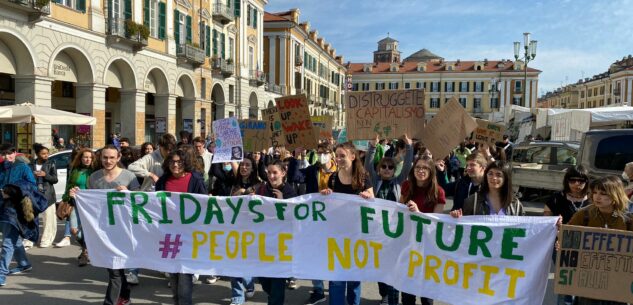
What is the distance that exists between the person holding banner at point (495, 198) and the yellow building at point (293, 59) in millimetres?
44093

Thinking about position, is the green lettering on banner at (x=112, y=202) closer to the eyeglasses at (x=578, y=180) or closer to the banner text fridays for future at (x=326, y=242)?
the banner text fridays for future at (x=326, y=242)

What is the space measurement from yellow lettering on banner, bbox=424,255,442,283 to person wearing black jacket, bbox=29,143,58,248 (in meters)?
5.97

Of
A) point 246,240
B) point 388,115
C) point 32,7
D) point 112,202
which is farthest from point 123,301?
point 32,7

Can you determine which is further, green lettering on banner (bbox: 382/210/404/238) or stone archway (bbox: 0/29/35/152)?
stone archway (bbox: 0/29/35/152)

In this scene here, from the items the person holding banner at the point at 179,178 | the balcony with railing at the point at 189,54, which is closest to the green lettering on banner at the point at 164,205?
the person holding banner at the point at 179,178

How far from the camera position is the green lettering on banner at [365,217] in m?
4.72

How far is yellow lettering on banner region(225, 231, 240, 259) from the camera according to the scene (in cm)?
498

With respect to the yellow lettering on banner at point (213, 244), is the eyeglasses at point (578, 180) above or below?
above

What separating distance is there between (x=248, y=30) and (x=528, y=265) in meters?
40.0

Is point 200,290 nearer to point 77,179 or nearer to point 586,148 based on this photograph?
point 77,179

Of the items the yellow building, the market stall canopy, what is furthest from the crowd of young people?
the yellow building

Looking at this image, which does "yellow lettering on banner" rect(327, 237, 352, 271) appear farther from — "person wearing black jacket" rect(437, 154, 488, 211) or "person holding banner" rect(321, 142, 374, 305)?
"person wearing black jacket" rect(437, 154, 488, 211)

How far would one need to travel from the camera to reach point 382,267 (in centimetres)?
469

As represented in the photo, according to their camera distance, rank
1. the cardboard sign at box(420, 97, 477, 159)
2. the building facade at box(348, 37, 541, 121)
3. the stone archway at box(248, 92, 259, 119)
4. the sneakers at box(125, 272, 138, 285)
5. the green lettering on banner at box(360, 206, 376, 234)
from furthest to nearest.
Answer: the building facade at box(348, 37, 541, 121)
the stone archway at box(248, 92, 259, 119)
the cardboard sign at box(420, 97, 477, 159)
the sneakers at box(125, 272, 138, 285)
the green lettering on banner at box(360, 206, 376, 234)
